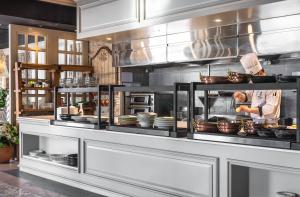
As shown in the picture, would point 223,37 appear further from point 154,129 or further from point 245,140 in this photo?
point 245,140

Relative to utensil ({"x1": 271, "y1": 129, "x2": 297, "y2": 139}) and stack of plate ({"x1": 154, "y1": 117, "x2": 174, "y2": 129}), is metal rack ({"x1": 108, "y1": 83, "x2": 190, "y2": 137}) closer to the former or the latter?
stack of plate ({"x1": 154, "y1": 117, "x2": 174, "y2": 129})

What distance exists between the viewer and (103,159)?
14.5 ft

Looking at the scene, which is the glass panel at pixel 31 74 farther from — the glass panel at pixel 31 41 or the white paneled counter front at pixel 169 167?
the white paneled counter front at pixel 169 167

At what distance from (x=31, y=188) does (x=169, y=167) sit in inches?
79.3

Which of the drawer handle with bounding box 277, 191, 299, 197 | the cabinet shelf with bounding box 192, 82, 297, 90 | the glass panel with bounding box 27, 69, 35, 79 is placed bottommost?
the drawer handle with bounding box 277, 191, 299, 197

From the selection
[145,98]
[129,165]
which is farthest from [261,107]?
[145,98]

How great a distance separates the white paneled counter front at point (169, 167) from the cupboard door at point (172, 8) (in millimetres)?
1420

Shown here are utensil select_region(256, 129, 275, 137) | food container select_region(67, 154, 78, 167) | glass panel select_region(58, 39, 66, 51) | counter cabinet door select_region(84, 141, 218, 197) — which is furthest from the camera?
glass panel select_region(58, 39, 66, 51)

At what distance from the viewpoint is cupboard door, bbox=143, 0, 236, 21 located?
4066 millimetres

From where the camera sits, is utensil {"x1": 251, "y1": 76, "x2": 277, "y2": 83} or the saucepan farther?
the saucepan

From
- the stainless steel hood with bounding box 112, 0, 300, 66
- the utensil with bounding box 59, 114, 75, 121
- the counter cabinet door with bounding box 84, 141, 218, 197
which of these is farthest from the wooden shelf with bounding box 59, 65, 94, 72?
the counter cabinet door with bounding box 84, 141, 218, 197

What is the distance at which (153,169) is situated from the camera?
3.84m

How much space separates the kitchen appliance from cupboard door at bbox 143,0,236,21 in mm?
3223

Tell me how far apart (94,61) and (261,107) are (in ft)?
14.8
